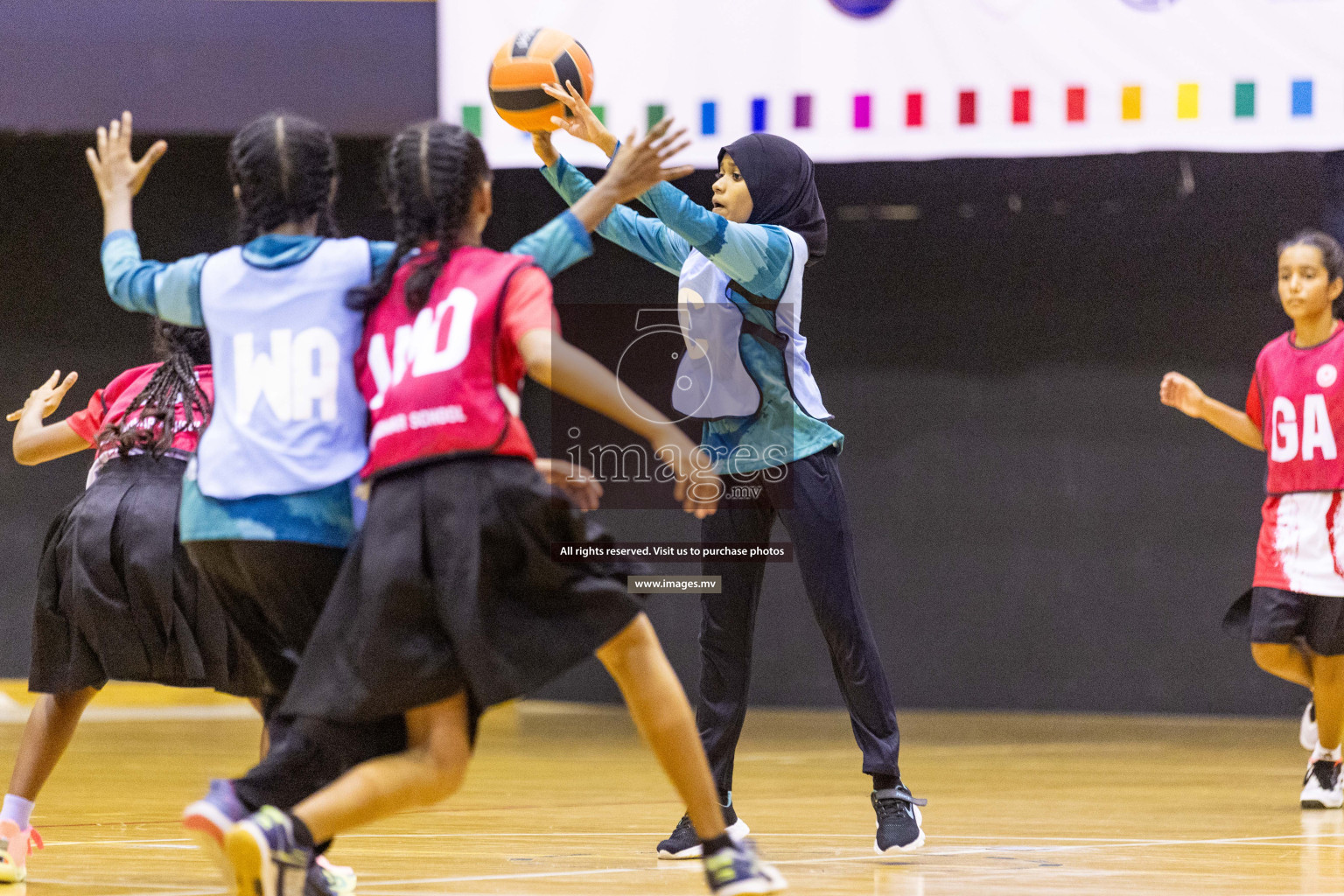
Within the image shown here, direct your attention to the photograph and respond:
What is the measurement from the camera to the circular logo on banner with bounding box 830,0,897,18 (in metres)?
6.60

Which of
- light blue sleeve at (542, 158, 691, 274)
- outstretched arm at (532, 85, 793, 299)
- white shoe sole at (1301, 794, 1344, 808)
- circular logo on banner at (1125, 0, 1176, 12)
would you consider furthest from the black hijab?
circular logo on banner at (1125, 0, 1176, 12)

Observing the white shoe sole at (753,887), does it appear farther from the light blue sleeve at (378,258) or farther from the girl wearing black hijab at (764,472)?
the light blue sleeve at (378,258)

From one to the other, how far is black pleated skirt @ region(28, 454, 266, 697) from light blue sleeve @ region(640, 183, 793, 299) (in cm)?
131

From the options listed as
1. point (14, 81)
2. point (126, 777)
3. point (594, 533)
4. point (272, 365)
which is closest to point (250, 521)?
point (272, 365)

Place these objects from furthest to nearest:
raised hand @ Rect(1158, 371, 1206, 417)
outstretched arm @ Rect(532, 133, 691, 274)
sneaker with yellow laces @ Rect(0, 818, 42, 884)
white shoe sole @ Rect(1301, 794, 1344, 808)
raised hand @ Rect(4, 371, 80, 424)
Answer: white shoe sole @ Rect(1301, 794, 1344, 808) → raised hand @ Rect(1158, 371, 1206, 417) → outstretched arm @ Rect(532, 133, 691, 274) → raised hand @ Rect(4, 371, 80, 424) → sneaker with yellow laces @ Rect(0, 818, 42, 884)

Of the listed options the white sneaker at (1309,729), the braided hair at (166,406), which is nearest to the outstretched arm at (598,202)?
the braided hair at (166,406)

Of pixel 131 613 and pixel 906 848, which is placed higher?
pixel 131 613

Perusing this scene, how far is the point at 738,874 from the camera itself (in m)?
2.56

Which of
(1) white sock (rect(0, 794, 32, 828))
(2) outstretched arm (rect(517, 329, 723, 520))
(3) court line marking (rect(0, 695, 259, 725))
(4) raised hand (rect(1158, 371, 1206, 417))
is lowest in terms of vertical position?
(3) court line marking (rect(0, 695, 259, 725))

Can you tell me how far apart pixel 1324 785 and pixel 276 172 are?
3.65m

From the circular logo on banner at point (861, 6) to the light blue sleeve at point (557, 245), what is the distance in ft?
14.0

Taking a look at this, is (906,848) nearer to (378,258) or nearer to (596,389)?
(596,389)

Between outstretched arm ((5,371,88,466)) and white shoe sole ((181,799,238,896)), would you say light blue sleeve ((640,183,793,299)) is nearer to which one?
outstretched arm ((5,371,88,466))

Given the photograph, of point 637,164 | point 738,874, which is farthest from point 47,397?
A: point 738,874
